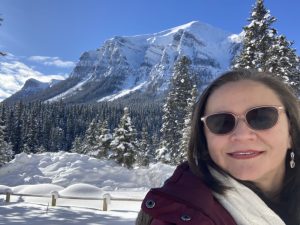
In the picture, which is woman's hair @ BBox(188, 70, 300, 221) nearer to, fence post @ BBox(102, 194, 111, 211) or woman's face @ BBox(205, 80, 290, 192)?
woman's face @ BBox(205, 80, 290, 192)

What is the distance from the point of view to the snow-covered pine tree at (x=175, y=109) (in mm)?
42875

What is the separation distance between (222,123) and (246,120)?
0.40ft

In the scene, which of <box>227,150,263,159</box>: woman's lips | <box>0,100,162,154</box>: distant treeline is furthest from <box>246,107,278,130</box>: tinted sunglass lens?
<box>0,100,162,154</box>: distant treeline

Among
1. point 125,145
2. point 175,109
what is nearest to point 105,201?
point 125,145

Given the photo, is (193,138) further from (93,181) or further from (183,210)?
(93,181)

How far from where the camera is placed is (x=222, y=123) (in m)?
1.87

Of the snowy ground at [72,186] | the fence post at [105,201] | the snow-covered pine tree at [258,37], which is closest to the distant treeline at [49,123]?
the snowy ground at [72,186]

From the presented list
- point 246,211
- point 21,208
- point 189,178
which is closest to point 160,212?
point 189,178

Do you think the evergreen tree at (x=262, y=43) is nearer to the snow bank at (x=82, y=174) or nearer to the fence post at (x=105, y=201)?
the snow bank at (x=82, y=174)

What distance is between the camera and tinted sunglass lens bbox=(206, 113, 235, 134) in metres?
1.88

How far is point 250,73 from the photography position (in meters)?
2.05

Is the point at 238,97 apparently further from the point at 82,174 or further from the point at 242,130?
the point at 82,174

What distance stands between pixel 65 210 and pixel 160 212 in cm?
1541

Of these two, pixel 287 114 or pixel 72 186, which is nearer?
pixel 287 114
